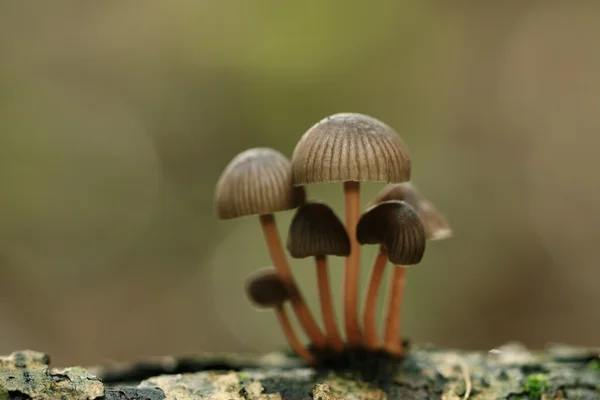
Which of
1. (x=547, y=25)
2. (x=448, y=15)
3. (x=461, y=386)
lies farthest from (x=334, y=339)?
(x=547, y=25)

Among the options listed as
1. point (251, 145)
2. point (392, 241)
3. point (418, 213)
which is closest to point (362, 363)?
point (392, 241)

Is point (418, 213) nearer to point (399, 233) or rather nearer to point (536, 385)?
point (399, 233)

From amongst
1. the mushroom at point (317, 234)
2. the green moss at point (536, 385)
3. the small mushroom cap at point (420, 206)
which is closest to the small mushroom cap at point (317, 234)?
the mushroom at point (317, 234)

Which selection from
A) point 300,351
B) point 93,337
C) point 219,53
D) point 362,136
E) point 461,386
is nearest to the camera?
point 362,136

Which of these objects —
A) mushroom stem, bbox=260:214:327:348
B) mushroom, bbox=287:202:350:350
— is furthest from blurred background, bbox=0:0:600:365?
mushroom, bbox=287:202:350:350

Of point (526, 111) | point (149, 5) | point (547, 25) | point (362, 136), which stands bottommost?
point (362, 136)

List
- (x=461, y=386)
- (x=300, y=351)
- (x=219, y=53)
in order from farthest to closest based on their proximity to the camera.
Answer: (x=219, y=53) → (x=300, y=351) → (x=461, y=386)

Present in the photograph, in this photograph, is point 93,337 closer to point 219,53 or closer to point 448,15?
point 219,53

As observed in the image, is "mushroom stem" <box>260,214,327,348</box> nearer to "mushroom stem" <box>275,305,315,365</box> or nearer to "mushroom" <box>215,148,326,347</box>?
"mushroom stem" <box>275,305,315,365</box>
